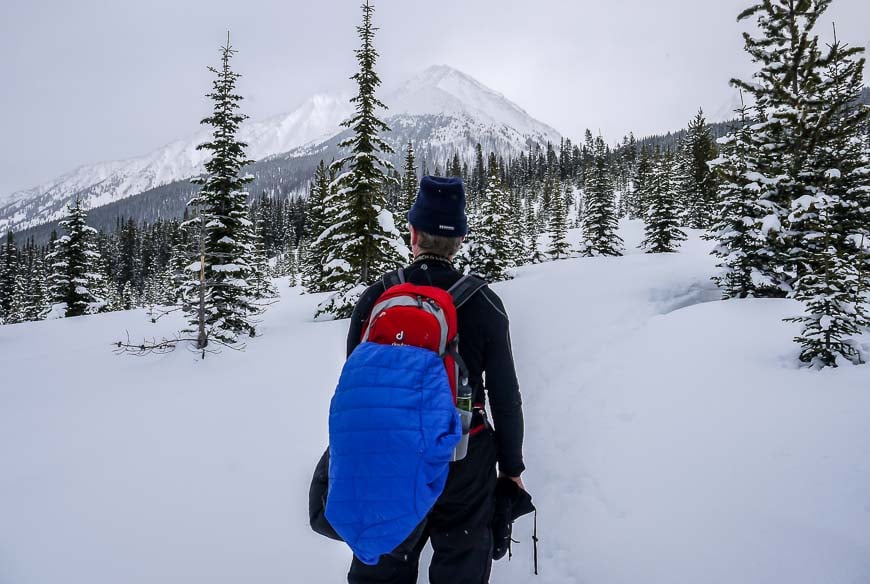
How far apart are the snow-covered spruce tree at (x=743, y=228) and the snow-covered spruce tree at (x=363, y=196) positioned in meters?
11.7

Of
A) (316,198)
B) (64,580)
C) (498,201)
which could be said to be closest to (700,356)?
(64,580)

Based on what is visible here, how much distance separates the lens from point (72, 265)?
2516 centimetres

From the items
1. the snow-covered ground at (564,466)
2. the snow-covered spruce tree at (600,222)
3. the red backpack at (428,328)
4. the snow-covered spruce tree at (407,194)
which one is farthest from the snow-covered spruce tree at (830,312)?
the snow-covered spruce tree at (600,222)

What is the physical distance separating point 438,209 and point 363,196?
1561 centimetres

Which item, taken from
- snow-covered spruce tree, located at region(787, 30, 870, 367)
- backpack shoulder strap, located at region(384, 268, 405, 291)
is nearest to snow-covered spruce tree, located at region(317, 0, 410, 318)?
snow-covered spruce tree, located at region(787, 30, 870, 367)

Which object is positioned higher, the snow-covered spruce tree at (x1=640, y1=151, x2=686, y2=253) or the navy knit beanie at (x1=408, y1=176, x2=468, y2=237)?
the snow-covered spruce tree at (x1=640, y1=151, x2=686, y2=253)

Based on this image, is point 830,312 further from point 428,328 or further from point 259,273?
point 259,273

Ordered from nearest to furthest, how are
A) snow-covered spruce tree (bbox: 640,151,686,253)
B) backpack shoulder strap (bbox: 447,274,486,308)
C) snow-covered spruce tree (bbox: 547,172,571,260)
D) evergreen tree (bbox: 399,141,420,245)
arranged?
backpack shoulder strap (bbox: 447,274,486,308) < snow-covered spruce tree (bbox: 640,151,686,253) < evergreen tree (bbox: 399,141,420,245) < snow-covered spruce tree (bbox: 547,172,571,260)

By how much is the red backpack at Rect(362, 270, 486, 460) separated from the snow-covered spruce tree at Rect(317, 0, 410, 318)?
590 inches

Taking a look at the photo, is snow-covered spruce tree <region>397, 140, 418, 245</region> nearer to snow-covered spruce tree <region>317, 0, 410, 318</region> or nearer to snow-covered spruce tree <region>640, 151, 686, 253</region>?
snow-covered spruce tree <region>317, 0, 410, 318</region>

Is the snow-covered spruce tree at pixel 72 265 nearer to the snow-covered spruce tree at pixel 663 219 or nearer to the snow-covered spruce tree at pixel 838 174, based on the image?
the snow-covered spruce tree at pixel 838 174

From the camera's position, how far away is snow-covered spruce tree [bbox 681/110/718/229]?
4448cm

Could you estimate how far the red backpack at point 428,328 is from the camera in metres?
2.05

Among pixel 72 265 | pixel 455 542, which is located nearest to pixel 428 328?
pixel 455 542
